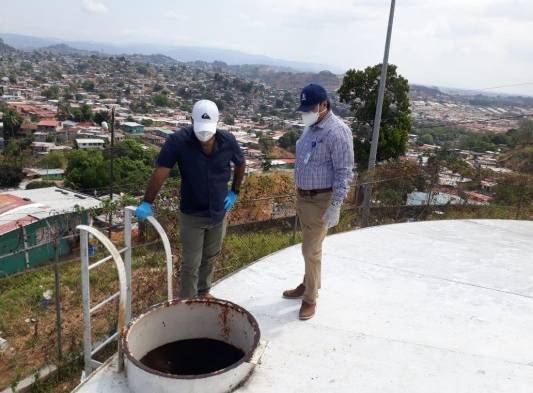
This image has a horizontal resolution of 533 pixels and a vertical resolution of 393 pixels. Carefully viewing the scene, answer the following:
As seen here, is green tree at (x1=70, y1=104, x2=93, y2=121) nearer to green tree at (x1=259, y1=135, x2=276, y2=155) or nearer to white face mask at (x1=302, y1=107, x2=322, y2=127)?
green tree at (x1=259, y1=135, x2=276, y2=155)

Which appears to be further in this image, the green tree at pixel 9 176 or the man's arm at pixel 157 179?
the green tree at pixel 9 176

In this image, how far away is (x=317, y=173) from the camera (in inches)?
109

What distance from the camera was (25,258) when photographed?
9.39 m

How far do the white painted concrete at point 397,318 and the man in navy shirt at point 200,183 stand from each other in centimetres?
54

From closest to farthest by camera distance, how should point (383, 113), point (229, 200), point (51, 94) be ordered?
point (229, 200) < point (383, 113) < point (51, 94)

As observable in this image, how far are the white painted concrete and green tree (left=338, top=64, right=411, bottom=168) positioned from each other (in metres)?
9.49

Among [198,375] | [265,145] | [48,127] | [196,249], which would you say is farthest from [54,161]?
[198,375]

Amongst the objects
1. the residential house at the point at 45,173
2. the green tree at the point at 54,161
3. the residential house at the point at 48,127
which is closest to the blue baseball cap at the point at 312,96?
the residential house at the point at 45,173

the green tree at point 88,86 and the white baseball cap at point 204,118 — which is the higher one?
the white baseball cap at point 204,118

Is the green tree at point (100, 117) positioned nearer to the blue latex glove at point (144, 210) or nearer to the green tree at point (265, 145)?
the green tree at point (265, 145)

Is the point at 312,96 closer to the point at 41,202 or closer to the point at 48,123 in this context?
the point at 41,202

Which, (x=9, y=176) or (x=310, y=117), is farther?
(x=9, y=176)

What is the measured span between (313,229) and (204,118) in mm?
989

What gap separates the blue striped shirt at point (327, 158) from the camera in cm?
266
